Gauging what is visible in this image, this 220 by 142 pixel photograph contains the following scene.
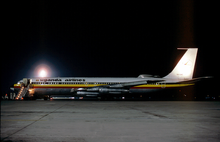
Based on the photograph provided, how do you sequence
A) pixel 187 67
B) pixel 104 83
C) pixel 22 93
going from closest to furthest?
pixel 104 83, pixel 22 93, pixel 187 67

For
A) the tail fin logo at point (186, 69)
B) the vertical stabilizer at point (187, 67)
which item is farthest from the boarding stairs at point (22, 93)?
the tail fin logo at point (186, 69)

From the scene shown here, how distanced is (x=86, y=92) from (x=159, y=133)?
31.8 metres

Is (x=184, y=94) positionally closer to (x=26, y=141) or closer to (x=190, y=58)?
(x=190, y=58)

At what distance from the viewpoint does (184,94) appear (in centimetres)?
4366

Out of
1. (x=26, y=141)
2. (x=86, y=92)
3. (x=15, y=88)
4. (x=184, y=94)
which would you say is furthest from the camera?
(x=15, y=88)

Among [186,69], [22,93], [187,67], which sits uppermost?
[187,67]

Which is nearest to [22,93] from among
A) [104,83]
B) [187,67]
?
[104,83]

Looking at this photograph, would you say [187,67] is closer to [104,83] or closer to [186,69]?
[186,69]

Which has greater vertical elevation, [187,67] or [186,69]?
[187,67]

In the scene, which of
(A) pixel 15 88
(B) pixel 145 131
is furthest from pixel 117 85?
(B) pixel 145 131

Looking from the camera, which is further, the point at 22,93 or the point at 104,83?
the point at 22,93

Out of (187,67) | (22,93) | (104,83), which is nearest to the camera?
(104,83)

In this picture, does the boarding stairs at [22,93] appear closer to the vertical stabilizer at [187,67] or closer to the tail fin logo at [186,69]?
the vertical stabilizer at [187,67]

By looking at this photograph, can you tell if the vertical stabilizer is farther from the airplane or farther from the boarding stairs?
the boarding stairs
